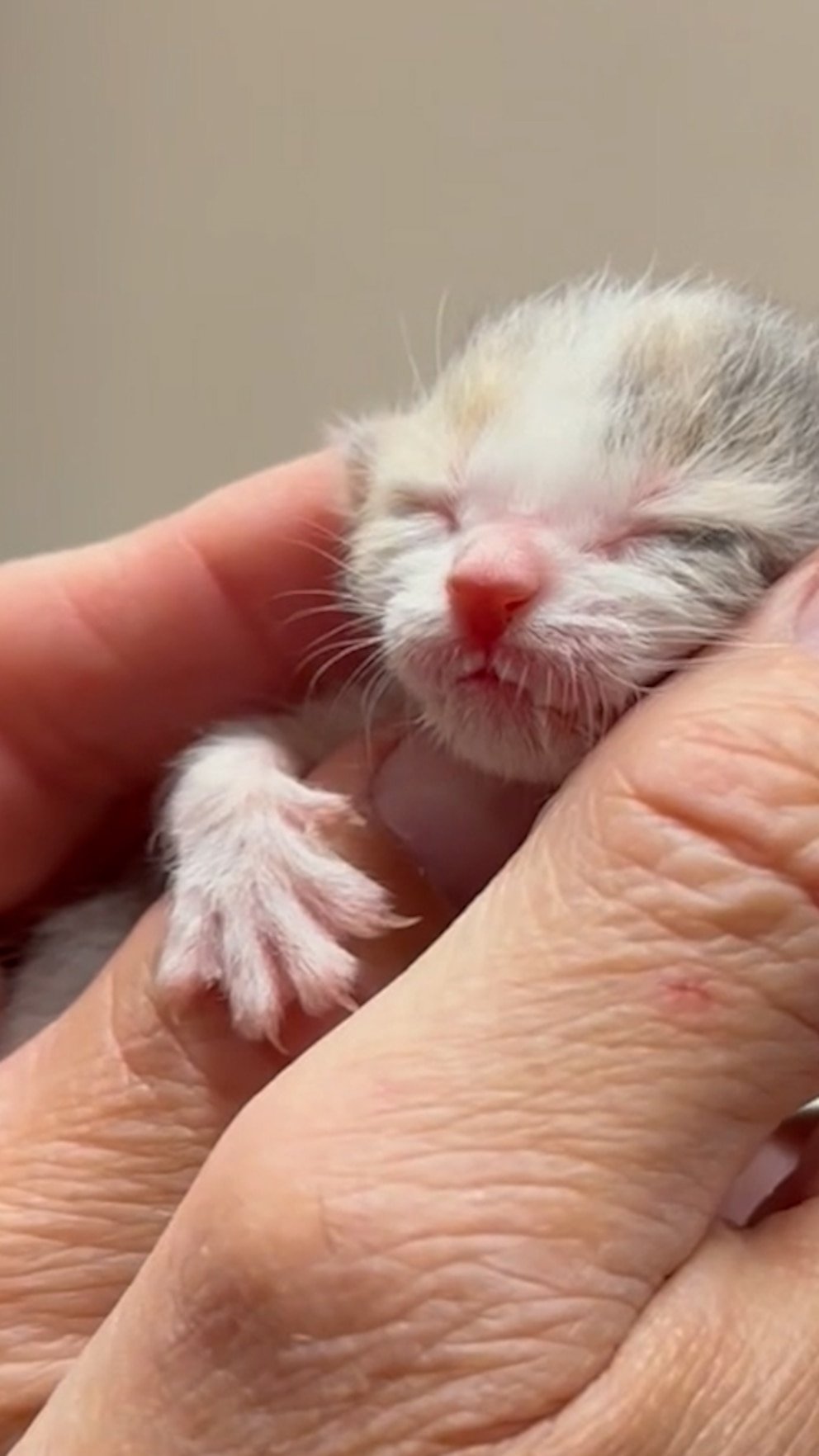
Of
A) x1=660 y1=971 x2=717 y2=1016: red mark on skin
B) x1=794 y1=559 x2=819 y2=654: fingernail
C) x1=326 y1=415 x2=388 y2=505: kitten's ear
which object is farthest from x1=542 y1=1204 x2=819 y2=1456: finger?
x1=326 y1=415 x2=388 y2=505: kitten's ear

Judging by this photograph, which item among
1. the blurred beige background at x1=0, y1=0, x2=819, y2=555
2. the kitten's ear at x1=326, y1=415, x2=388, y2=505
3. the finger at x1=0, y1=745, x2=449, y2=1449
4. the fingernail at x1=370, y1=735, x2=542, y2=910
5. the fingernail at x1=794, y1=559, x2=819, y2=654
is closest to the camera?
the fingernail at x1=794, y1=559, x2=819, y2=654

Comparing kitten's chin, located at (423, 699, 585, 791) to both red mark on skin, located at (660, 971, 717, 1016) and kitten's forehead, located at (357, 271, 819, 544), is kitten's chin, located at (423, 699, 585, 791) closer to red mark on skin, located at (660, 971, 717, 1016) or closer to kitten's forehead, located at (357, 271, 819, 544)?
kitten's forehead, located at (357, 271, 819, 544)

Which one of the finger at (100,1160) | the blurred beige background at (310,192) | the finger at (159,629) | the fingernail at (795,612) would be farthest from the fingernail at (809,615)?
the blurred beige background at (310,192)

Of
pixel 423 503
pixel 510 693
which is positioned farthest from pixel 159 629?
pixel 510 693

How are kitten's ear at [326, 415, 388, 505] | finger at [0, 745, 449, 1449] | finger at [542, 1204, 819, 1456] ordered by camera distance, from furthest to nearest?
kitten's ear at [326, 415, 388, 505], finger at [0, 745, 449, 1449], finger at [542, 1204, 819, 1456]

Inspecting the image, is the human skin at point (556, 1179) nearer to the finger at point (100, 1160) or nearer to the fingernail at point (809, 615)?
the fingernail at point (809, 615)

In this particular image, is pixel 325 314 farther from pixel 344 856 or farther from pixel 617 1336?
pixel 617 1336

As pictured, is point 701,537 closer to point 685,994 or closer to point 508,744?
point 508,744

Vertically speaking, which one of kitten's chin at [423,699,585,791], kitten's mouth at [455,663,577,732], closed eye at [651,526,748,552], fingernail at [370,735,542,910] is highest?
closed eye at [651,526,748,552]
